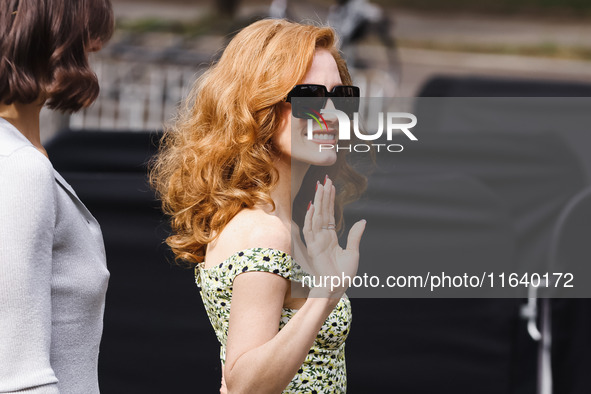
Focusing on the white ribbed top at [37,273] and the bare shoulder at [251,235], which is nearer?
the white ribbed top at [37,273]

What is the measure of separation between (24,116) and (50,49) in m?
0.14

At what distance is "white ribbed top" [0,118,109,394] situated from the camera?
3.53 ft

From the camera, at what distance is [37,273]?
1101 millimetres

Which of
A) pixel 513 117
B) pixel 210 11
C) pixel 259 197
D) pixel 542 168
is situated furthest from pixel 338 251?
pixel 210 11

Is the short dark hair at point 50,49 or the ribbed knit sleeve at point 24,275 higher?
the short dark hair at point 50,49

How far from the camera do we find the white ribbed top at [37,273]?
1.08 meters

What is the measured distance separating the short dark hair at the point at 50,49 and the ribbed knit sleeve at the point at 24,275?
136mm

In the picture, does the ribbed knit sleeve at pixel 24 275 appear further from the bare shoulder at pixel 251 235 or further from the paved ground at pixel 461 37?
the paved ground at pixel 461 37

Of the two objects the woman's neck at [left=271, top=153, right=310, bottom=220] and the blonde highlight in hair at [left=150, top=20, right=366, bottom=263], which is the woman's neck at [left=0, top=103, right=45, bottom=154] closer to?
the blonde highlight in hair at [left=150, top=20, right=366, bottom=263]

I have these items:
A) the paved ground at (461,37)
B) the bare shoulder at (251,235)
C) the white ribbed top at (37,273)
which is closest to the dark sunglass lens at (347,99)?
the bare shoulder at (251,235)

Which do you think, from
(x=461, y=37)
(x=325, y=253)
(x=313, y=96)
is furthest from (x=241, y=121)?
(x=461, y=37)

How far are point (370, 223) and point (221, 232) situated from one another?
0.99m

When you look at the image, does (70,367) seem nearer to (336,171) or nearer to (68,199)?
(68,199)

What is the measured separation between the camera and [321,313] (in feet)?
4.30
